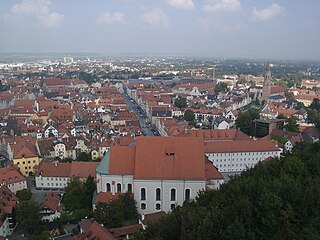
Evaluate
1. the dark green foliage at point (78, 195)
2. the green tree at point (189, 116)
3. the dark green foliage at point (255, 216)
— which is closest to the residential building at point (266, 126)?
the green tree at point (189, 116)

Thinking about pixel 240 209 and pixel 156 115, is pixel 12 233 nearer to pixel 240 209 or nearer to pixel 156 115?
pixel 240 209

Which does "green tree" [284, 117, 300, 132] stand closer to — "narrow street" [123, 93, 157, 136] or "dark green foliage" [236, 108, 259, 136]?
"dark green foliage" [236, 108, 259, 136]

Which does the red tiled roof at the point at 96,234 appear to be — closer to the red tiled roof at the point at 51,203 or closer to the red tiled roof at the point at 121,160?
the red tiled roof at the point at 51,203

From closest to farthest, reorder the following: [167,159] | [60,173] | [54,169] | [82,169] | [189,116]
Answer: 1. [167,159]
2. [82,169]
3. [60,173]
4. [54,169]
5. [189,116]

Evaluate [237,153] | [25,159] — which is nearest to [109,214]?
[25,159]

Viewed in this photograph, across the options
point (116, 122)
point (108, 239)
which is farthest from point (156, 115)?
point (108, 239)

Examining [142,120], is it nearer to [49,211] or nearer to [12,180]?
[12,180]
